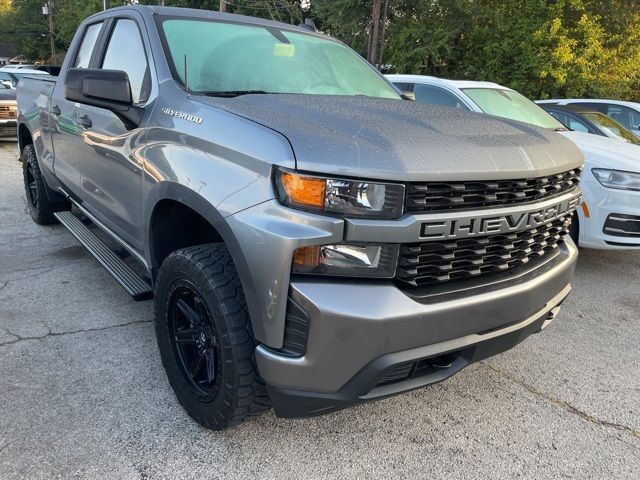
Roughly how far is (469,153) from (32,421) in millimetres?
2232

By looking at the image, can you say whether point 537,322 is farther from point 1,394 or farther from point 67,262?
point 67,262

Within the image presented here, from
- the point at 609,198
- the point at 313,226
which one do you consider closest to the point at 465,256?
the point at 313,226

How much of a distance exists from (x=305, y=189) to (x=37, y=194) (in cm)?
461

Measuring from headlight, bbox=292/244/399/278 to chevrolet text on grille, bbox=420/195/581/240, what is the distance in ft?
0.50

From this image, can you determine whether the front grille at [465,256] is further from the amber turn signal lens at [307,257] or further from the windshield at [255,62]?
the windshield at [255,62]

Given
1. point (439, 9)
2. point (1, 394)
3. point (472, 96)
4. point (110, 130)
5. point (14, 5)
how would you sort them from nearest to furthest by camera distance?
point (1, 394) < point (110, 130) < point (472, 96) < point (439, 9) < point (14, 5)

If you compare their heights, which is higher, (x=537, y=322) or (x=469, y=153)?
(x=469, y=153)

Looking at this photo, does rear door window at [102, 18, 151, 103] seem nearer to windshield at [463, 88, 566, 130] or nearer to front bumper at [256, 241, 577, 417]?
front bumper at [256, 241, 577, 417]

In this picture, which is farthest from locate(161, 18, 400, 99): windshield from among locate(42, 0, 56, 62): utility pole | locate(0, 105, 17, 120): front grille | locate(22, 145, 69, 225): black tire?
locate(42, 0, 56, 62): utility pole

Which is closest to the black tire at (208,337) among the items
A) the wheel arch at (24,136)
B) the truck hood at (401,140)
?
the truck hood at (401,140)

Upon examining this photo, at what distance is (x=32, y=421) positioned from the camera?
2361 millimetres

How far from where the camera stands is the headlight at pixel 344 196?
1.75 m

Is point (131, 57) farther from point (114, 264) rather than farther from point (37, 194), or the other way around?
point (37, 194)

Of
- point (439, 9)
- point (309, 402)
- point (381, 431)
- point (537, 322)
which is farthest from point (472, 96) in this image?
point (439, 9)
